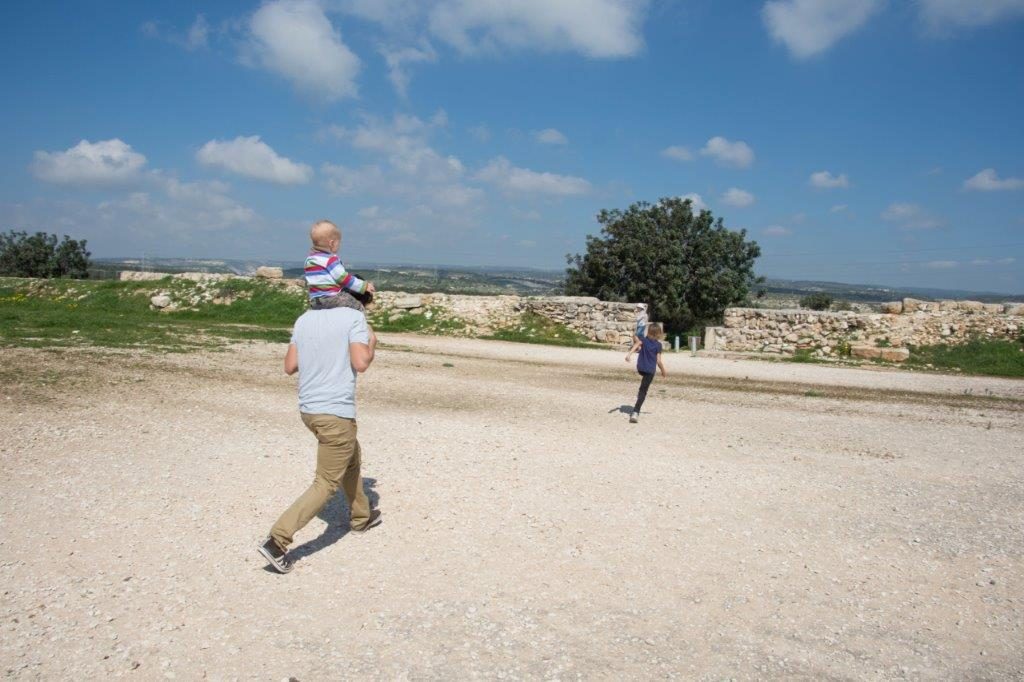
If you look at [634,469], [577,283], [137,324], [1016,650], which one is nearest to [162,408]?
[634,469]

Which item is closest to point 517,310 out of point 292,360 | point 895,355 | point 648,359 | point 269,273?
point 269,273

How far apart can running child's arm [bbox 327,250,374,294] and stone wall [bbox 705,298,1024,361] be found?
19.3 meters

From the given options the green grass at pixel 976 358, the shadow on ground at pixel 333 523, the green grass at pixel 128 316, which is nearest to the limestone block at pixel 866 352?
the green grass at pixel 976 358

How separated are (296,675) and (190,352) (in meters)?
12.8

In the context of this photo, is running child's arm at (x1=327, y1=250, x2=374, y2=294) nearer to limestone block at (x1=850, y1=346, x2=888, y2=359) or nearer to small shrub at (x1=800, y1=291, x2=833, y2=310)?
limestone block at (x1=850, y1=346, x2=888, y2=359)

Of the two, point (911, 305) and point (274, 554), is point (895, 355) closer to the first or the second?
point (911, 305)

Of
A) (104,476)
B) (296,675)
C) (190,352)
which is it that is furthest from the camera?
(190,352)

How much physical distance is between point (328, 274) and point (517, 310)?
798 inches

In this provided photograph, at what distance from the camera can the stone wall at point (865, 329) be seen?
2022 cm

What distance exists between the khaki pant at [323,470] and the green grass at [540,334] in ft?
57.9

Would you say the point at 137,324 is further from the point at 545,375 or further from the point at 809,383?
the point at 809,383

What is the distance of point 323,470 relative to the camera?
15.9ft

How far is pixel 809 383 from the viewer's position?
50.6 ft

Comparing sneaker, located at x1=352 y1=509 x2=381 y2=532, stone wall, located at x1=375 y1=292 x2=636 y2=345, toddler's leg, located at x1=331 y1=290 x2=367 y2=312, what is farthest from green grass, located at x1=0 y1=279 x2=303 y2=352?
toddler's leg, located at x1=331 y1=290 x2=367 y2=312
